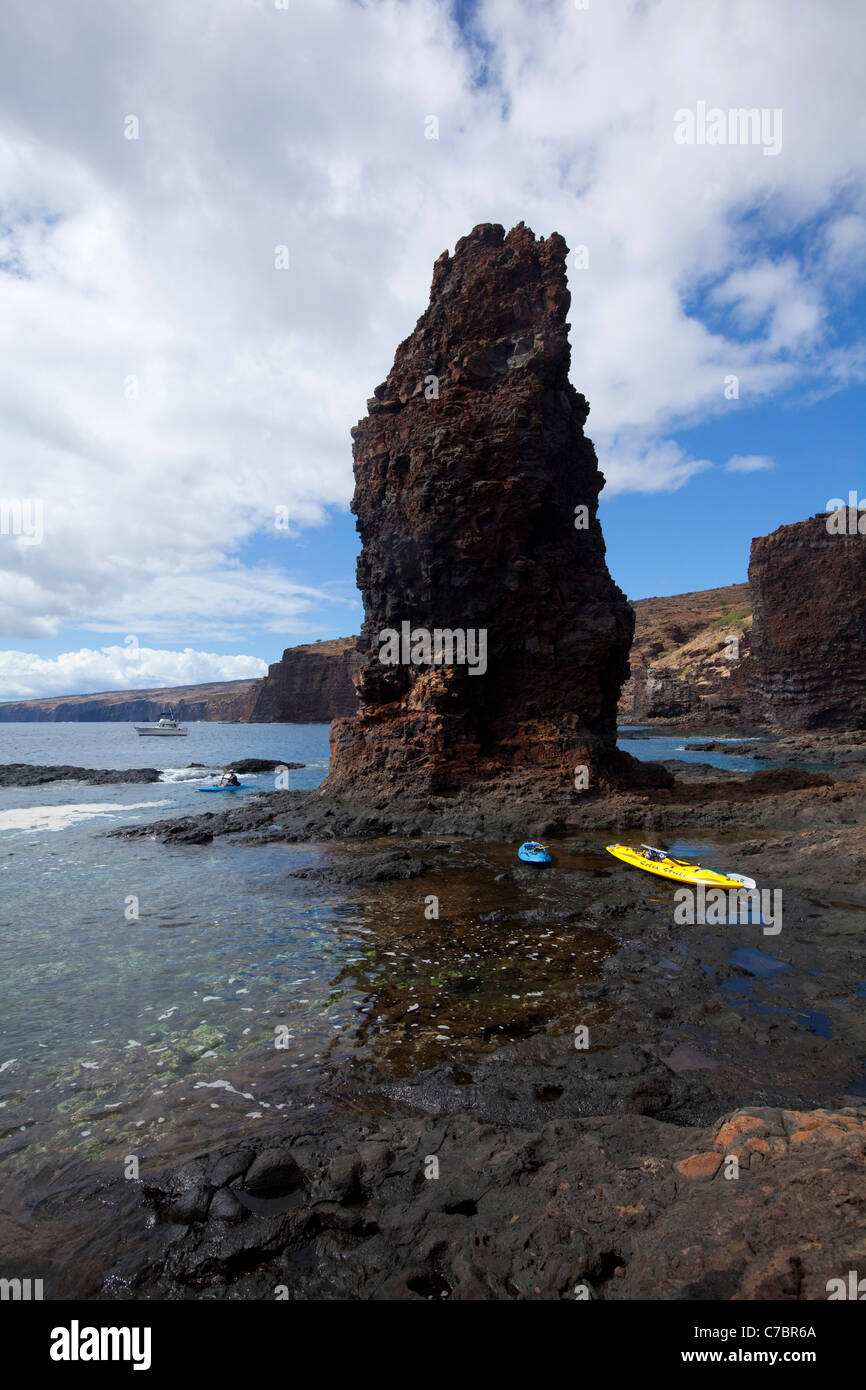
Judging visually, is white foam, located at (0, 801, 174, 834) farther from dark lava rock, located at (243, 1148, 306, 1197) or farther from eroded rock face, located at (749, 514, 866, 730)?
eroded rock face, located at (749, 514, 866, 730)

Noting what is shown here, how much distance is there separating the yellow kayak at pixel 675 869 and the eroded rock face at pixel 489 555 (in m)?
6.51

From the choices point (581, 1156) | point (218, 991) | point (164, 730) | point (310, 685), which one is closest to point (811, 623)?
point (218, 991)

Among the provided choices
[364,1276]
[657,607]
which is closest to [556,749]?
[364,1276]

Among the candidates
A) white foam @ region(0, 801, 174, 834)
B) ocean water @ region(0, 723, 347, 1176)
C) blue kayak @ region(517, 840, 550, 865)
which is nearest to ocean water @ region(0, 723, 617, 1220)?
ocean water @ region(0, 723, 347, 1176)

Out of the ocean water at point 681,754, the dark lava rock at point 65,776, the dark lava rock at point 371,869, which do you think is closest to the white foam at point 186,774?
the dark lava rock at point 65,776

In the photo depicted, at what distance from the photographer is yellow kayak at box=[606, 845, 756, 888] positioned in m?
14.3

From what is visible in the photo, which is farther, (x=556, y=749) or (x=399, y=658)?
(x=399, y=658)

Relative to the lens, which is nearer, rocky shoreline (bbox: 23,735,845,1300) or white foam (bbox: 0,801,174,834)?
rocky shoreline (bbox: 23,735,845,1300)

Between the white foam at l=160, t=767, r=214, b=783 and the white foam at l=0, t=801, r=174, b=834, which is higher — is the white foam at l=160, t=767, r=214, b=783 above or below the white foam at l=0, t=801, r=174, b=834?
below

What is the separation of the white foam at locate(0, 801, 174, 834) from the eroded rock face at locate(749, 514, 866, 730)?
196 ft

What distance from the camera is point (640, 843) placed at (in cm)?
1998
